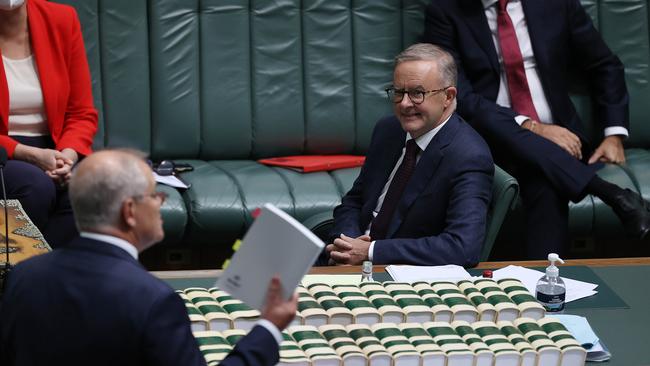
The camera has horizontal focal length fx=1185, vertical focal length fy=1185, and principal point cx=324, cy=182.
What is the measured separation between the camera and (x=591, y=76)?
5.39 meters

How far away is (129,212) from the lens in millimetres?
2254

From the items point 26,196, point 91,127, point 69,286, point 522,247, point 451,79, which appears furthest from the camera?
point 522,247

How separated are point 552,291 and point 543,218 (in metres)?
1.59

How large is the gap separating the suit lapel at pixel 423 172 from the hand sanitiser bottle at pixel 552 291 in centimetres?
70

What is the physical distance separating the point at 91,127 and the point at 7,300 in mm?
2452

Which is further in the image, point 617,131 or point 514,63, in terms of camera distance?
point 617,131

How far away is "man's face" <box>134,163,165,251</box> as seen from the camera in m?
2.27

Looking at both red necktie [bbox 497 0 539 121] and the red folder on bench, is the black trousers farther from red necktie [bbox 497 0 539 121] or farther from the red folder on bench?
red necktie [bbox 497 0 539 121]

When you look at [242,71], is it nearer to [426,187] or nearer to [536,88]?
[536,88]

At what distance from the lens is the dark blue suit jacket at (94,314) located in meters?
2.22

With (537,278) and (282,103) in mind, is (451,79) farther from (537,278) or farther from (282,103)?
(282,103)

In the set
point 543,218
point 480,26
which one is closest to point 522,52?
point 480,26

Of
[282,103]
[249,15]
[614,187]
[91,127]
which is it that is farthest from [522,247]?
[91,127]

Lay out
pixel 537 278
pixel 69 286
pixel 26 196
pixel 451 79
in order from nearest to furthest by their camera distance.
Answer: pixel 69 286 < pixel 537 278 < pixel 451 79 < pixel 26 196
